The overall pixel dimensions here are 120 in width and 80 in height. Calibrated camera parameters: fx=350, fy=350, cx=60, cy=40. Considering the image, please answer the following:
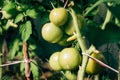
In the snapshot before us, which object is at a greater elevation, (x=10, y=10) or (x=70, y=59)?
(x=10, y=10)

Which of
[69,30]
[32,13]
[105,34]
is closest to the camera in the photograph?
[105,34]

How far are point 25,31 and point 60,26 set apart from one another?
36 centimetres

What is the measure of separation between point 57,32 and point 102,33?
298 millimetres

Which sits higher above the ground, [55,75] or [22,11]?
[22,11]

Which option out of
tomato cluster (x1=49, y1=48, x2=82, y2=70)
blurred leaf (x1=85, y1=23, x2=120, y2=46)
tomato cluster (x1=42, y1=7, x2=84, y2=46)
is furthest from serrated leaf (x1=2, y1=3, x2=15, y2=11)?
blurred leaf (x1=85, y1=23, x2=120, y2=46)

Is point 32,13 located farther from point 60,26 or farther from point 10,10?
point 60,26

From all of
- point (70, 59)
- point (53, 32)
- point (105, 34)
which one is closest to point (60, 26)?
point (53, 32)

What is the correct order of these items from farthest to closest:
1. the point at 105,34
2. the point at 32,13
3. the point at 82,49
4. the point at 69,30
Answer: the point at 32,13
the point at 69,30
the point at 82,49
the point at 105,34

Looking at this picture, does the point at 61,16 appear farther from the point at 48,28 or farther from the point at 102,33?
the point at 102,33

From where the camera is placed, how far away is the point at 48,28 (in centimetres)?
112

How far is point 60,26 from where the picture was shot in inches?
43.9

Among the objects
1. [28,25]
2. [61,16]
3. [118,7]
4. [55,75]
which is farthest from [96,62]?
[55,75]

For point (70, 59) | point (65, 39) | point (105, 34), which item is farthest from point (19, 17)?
point (105, 34)

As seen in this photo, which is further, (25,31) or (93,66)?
(25,31)
